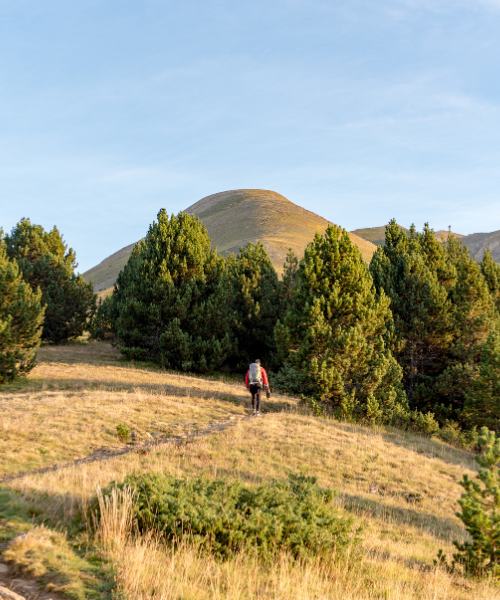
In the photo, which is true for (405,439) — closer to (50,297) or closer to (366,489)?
(366,489)

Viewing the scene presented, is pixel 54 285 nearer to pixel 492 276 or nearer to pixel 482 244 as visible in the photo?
pixel 492 276

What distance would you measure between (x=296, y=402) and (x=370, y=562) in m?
15.3

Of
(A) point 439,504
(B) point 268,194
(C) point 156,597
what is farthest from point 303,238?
(C) point 156,597

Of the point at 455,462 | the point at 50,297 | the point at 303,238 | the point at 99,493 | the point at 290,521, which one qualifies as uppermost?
the point at 303,238

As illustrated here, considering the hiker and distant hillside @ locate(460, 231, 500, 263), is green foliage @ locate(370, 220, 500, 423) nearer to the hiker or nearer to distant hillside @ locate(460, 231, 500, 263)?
the hiker

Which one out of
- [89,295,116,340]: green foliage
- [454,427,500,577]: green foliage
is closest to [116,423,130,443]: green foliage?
[454,427,500,577]: green foliage

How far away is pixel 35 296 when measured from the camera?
2386 cm

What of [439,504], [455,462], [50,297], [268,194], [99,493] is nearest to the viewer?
[99,493]

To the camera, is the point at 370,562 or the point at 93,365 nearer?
the point at 370,562

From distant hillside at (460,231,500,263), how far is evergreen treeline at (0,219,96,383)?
97359mm

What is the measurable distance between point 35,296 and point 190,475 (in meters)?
17.8

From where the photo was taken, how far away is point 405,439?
58.5 ft

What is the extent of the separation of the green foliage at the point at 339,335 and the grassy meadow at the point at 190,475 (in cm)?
181

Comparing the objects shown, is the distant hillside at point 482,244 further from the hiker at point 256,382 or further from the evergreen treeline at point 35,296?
the hiker at point 256,382
